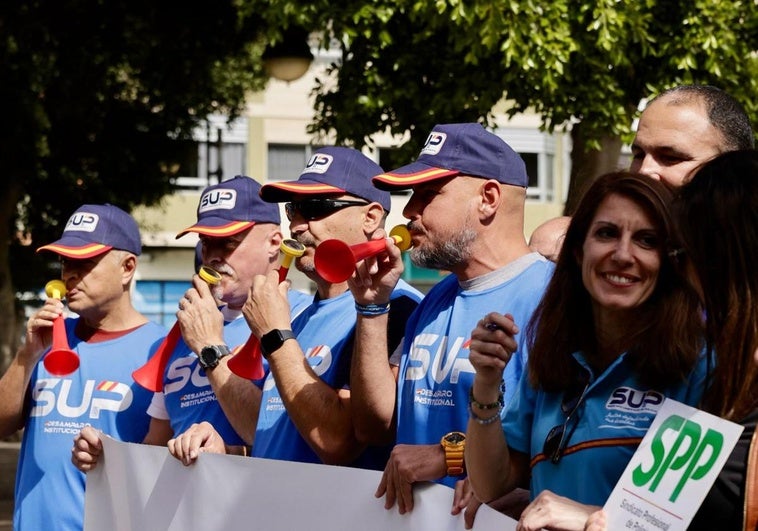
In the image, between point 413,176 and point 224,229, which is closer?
point 413,176

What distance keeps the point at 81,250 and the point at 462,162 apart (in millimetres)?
Result: 2060

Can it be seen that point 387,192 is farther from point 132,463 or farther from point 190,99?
point 190,99

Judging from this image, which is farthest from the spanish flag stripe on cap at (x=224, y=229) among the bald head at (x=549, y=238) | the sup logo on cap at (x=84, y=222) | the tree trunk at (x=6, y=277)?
the tree trunk at (x=6, y=277)

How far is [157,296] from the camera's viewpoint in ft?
99.7

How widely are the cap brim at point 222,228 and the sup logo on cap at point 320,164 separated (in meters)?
0.45

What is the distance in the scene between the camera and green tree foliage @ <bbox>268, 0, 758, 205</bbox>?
880cm

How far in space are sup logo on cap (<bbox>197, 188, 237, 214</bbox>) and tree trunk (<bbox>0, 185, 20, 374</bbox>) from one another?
10.6 metres

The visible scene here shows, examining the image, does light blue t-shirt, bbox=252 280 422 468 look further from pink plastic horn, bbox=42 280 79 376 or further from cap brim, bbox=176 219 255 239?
pink plastic horn, bbox=42 280 79 376

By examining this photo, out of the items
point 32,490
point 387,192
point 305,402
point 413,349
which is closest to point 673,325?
point 413,349

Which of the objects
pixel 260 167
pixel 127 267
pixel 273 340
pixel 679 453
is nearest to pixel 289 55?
pixel 127 267

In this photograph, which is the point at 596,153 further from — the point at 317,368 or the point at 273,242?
the point at 317,368

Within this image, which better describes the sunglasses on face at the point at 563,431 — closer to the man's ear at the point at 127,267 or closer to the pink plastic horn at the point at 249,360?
the pink plastic horn at the point at 249,360

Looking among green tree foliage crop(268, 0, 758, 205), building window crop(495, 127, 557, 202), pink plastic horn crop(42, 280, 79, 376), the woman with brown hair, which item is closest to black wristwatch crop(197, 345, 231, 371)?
pink plastic horn crop(42, 280, 79, 376)

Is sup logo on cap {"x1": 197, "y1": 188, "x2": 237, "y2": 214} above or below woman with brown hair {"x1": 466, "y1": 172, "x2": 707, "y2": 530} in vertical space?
below
